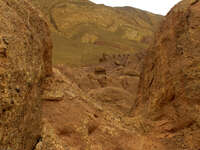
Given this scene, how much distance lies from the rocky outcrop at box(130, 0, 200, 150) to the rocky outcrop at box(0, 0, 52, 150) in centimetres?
272

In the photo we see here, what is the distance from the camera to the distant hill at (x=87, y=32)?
120ft

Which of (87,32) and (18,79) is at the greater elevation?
(87,32)

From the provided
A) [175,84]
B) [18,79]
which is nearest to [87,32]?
[175,84]

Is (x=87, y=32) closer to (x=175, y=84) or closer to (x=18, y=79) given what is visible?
(x=175, y=84)

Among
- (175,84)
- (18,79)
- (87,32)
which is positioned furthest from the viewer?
(87,32)

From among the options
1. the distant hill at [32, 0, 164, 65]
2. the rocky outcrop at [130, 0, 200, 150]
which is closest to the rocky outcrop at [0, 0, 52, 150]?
the rocky outcrop at [130, 0, 200, 150]

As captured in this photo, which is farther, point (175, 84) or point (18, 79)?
point (175, 84)

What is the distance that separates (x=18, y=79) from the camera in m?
2.57

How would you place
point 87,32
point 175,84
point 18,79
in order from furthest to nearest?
point 87,32 → point 175,84 → point 18,79

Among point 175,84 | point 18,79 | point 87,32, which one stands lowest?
point 175,84

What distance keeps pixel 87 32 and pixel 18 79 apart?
4168 centimetres

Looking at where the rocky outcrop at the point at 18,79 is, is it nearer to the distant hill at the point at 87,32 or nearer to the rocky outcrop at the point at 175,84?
the rocky outcrop at the point at 175,84

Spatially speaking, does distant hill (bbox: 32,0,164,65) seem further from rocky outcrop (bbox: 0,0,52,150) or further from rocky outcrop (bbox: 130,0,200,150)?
rocky outcrop (bbox: 0,0,52,150)

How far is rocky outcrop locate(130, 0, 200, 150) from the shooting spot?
4.30 metres
